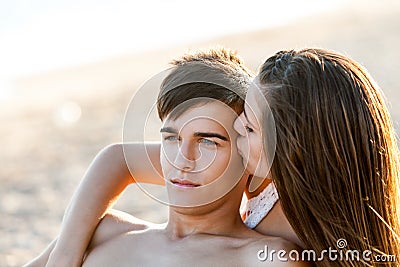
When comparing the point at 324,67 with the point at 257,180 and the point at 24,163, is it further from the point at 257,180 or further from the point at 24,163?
Answer: the point at 24,163

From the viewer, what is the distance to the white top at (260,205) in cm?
281

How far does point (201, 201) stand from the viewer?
2715mm

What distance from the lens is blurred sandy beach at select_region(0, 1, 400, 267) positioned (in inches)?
225

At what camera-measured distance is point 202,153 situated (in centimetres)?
268

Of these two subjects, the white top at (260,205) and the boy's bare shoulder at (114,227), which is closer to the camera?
the white top at (260,205)

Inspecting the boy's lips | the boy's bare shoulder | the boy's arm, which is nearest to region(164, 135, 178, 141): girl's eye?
the boy's lips

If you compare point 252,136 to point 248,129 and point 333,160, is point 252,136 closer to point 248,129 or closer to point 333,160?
point 248,129

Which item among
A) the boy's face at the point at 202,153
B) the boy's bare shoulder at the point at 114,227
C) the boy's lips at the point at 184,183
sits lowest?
Result: the boy's bare shoulder at the point at 114,227

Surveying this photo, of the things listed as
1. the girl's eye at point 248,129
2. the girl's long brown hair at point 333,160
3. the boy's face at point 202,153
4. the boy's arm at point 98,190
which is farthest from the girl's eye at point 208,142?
the boy's arm at point 98,190

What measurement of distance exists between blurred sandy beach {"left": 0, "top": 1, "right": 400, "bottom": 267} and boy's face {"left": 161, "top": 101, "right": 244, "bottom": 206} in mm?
550

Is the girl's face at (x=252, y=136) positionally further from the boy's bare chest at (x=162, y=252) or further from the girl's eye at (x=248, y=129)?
the boy's bare chest at (x=162, y=252)

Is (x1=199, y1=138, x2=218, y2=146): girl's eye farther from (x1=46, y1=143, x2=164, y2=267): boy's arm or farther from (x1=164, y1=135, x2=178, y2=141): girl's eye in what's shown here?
(x1=46, y1=143, x2=164, y2=267): boy's arm

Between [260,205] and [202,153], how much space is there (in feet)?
1.08

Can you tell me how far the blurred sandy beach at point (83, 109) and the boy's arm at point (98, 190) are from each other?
2.28 ft
